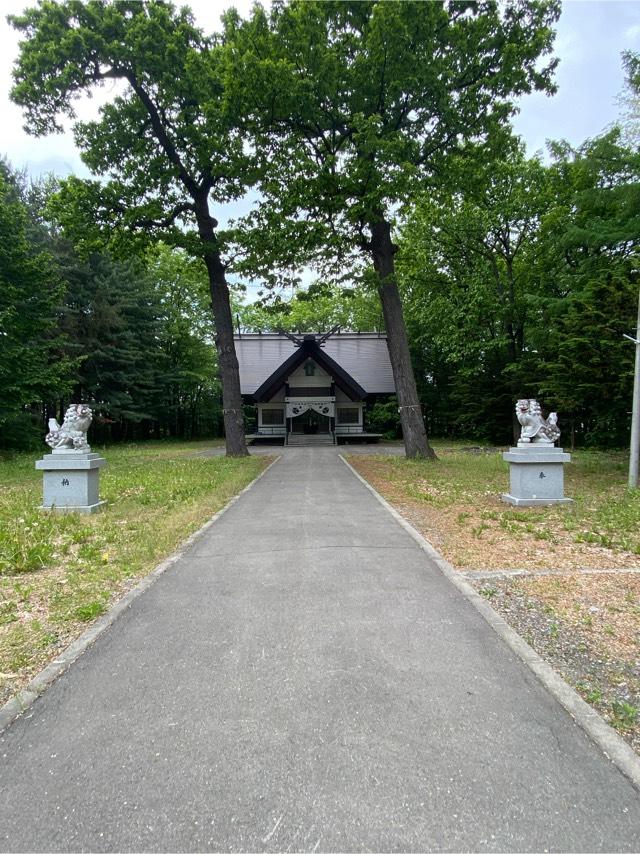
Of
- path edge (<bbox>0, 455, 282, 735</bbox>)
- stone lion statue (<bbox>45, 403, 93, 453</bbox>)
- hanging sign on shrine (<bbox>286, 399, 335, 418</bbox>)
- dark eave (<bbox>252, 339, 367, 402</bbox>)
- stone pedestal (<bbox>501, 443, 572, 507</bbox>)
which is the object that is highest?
dark eave (<bbox>252, 339, 367, 402</bbox>)

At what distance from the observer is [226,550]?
573cm

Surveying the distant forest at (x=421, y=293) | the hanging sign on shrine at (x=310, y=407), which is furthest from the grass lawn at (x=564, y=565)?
the hanging sign on shrine at (x=310, y=407)

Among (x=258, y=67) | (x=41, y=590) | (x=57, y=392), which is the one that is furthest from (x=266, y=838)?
(x=57, y=392)

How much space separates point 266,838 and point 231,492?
8522 mm

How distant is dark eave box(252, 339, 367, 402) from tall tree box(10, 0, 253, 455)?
1001 cm

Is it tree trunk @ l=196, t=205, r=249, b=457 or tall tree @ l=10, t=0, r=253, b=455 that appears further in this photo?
tree trunk @ l=196, t=205, r=249, b=457

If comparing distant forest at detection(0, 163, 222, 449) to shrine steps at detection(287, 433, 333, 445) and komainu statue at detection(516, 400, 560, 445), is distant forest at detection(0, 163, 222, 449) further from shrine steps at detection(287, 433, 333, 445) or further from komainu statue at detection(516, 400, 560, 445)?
komainu statue at detection(516, 400, 560, 445)

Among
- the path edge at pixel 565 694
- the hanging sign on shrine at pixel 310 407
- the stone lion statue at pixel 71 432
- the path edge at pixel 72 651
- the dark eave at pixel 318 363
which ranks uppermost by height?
the dark eave at pixel 318 363

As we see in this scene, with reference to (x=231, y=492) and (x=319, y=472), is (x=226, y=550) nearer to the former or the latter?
(x=231, y=492)

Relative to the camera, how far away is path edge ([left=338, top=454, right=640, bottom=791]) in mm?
2184

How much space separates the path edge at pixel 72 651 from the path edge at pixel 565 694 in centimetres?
282

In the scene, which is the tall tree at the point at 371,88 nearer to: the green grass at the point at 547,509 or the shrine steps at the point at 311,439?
the green grass at the point at 547,509

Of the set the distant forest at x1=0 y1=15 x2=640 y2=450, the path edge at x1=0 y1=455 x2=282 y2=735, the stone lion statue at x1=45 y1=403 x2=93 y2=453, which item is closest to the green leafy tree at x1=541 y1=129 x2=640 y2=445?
the distant forest at x1=0 y1=15 x2=640 y2=450

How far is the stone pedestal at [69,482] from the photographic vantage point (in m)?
8.20
